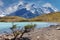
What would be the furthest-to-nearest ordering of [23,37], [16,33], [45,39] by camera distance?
[16,33], [23,37], [45,39]

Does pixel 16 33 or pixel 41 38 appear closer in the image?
pixel 41 38

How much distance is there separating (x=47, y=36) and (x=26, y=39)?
168 cm

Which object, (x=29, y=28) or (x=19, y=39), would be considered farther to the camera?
(x=29, y=28)

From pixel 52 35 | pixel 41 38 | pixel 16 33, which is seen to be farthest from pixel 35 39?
pixel 16 33

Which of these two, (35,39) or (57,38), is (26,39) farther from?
(57,38)

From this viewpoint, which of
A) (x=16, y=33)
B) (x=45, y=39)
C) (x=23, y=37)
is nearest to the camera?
(x=45, y=39)

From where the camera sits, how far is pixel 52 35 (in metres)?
18.3

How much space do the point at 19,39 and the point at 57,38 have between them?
124 inches

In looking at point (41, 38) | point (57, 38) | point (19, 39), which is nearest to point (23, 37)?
point (19, 39)

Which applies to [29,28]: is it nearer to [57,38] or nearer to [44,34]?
[44,34]

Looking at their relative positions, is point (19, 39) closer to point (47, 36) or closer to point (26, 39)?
point (26, 39)

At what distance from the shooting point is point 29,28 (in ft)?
70.1

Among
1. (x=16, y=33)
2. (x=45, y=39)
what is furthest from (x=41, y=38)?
(x=16, y=33)

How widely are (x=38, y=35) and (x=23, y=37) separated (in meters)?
1.25
